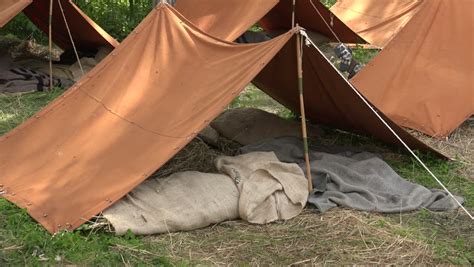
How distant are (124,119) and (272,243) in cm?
117

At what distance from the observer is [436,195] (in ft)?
12.9

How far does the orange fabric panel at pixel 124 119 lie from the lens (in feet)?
11.4

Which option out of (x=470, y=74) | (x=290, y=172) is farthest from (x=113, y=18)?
(x=290, y=172)

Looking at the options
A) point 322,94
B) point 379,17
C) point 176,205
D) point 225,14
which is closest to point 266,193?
point 176,205

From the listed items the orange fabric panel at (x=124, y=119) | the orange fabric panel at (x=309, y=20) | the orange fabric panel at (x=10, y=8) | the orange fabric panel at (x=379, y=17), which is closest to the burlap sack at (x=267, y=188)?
the orange fabric panel at (x=124, y=119)

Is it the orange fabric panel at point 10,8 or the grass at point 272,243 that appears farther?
the orange fabric panel at point 10,8

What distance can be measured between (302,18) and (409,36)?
7.67ft

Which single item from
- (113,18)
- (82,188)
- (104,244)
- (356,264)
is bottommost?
(356,264)

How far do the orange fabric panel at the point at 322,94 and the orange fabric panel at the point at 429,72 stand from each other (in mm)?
744

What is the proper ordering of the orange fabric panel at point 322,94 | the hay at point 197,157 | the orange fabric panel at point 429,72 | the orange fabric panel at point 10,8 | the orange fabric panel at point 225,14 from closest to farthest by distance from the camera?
the orange fabric panel at point 322,94, the hay at point 197,157, the orange fabric panel at point 429,72, the orange fabric panel at point 10,8, the orange fabric panel at point 225,14

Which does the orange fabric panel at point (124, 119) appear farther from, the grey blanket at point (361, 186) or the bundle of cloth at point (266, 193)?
the grey blanket at point (361, 186)

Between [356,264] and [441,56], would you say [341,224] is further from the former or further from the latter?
[441,56]

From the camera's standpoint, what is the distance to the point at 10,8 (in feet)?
19.9

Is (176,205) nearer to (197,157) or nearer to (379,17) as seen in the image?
(197,157)
